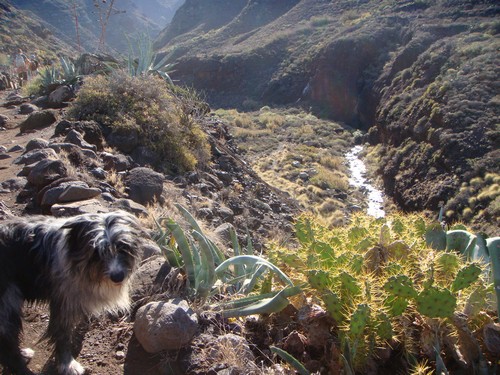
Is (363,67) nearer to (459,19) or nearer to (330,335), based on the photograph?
(459,19)

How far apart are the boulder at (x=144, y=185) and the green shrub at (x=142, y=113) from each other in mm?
2058

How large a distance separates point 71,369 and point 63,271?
74 centimetres

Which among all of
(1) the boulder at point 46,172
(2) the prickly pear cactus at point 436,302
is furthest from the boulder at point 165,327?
(1) the boulder at point 46,172

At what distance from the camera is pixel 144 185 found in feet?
26.1

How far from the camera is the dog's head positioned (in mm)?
2973

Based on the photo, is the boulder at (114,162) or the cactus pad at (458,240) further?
the boulder at (114,162)

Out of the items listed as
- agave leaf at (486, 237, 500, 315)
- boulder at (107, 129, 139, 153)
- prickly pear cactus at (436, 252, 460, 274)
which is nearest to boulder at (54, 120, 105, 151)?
boulder at (107, 129, 139, 153)

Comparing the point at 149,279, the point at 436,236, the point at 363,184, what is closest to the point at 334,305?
the point at 436,236

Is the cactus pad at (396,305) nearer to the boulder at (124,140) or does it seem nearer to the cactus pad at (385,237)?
the cactus pad at (385,237)

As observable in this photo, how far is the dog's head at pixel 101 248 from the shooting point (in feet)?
9.75

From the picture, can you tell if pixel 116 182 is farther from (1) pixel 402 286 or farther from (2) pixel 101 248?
(1) pixel 402 286

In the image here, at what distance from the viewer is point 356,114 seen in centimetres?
4053

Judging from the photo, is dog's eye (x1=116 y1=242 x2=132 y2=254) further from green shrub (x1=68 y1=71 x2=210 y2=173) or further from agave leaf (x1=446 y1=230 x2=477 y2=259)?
green shrub (x1=68 y1=71 x2=210 y2=173)

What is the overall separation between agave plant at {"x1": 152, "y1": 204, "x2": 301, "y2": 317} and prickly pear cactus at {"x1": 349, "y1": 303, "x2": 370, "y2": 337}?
2.06ft
